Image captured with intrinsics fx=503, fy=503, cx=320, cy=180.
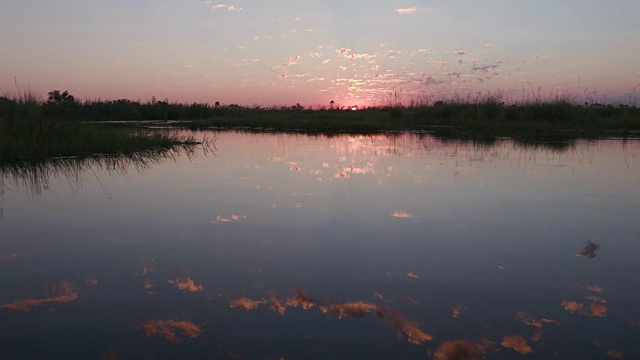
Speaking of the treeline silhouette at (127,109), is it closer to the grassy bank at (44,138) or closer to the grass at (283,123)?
the grass at (283,123)

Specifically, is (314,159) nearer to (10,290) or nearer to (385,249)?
(385,249)

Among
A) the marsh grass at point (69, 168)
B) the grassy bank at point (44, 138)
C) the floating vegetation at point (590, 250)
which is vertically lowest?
the floating vegetation at point (590, 250)

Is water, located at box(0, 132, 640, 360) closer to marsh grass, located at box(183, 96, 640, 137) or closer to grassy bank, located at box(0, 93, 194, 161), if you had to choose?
grassy bank, located at box(0, 93, 194, 161)

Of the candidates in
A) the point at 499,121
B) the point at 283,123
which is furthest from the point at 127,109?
the point at 499,121

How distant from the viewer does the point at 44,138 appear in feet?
32.9

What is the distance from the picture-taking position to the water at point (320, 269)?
234 cm

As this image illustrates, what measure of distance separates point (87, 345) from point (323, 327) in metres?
1.09

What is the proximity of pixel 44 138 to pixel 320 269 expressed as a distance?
8806 mm

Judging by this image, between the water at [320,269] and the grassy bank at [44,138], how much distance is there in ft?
9.25

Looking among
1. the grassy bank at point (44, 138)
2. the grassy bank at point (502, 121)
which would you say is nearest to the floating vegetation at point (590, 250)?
the grassy bank at point (44, 138)

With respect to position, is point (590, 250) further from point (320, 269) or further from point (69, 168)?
point (69, 168)

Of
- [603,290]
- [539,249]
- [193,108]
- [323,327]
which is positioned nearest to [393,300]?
[323,327]

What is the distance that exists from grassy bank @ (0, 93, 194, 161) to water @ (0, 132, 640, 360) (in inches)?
111

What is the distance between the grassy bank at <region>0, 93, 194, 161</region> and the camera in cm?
918
